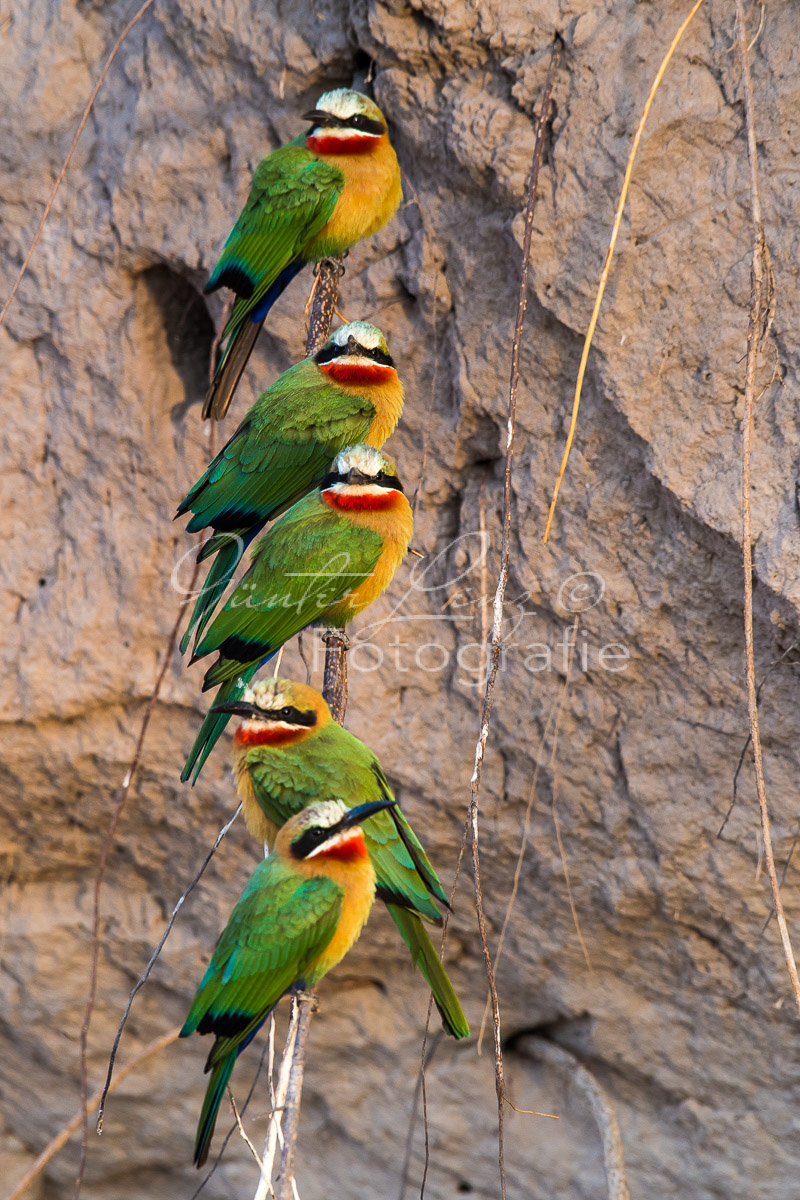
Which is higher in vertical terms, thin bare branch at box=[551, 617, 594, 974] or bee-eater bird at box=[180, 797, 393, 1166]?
bee-eater bird at box=[180, 797, 393, 1166]

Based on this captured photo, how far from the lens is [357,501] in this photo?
149cm

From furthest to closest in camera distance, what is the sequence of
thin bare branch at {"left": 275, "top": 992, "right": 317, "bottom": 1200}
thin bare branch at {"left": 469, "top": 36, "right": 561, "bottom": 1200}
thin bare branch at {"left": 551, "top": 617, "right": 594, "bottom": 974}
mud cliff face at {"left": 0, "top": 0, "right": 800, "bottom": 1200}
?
thin bare branch at {"left": 551, "top": 617, "right": 594, "bottom": 974}, mud cliff face at {"left": 0, "top": 0, "right": 800, "bottom": 1200}, thin bare branch at {"left": 469, "top": 36, "right": 561, "bottom": 1200}, thin bare branch at {"left": 275, "top": 992, "right": 317, "bottom": 1200}

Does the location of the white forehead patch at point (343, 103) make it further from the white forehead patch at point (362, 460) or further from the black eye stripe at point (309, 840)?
the black eye stripe at point (309, 840)

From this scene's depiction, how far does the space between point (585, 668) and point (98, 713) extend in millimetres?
1070

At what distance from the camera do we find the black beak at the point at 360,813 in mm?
1131

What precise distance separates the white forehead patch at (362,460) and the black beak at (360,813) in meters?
0.48

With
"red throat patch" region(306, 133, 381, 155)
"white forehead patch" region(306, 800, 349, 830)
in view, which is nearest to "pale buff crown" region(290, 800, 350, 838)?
"white forehead patch" region(306, 800, 349, 830)

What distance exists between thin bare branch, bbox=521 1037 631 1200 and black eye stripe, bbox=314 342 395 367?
1593 mm

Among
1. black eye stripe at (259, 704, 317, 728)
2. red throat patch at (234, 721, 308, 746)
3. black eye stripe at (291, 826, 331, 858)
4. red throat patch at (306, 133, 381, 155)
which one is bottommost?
black eye stripe at (291, 826, 331, 858)

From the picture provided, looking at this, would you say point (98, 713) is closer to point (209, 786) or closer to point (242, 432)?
point (209, 786)

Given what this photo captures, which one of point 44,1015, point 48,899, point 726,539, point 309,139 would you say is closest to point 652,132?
point 309,139

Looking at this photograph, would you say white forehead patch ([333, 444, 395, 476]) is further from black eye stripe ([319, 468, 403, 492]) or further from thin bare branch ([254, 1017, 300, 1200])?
thin bare branch ([254, 1017, 300, 1200])

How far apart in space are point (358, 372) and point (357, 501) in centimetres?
21

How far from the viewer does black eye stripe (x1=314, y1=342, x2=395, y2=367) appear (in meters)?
1.57
